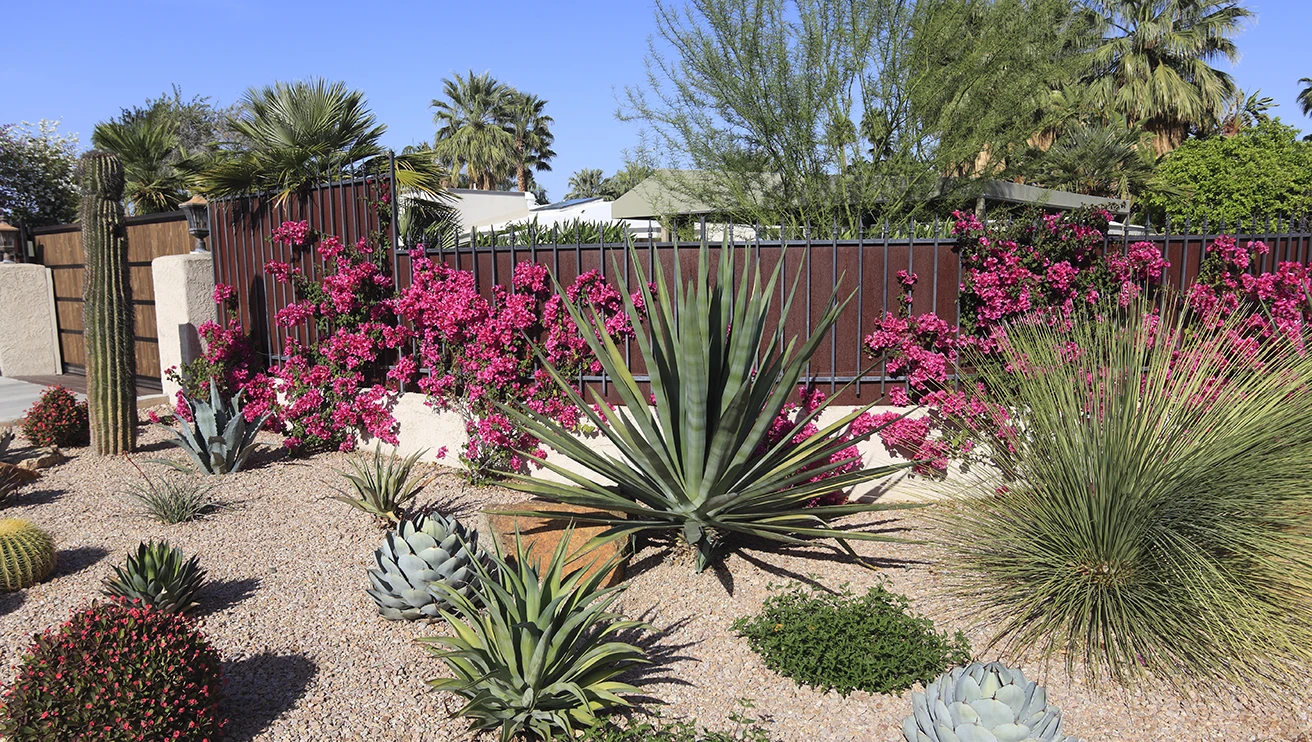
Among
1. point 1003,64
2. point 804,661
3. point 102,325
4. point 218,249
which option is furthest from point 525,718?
point 1003,64

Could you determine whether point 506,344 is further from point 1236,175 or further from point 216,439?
point 1236,175

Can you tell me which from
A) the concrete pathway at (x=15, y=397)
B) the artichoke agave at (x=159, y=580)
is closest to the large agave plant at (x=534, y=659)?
the artichoke agave at (x=159, y=580)

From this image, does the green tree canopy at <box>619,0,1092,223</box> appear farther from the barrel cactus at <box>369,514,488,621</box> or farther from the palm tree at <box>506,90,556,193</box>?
the palm tree at <box>506,90,556,193</box>

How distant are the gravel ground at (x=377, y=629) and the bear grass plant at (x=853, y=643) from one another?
0.07m

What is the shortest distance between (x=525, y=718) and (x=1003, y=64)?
9.89 meters

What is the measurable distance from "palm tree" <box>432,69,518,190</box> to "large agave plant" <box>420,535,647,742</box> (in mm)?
30744

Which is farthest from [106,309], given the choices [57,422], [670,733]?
[670,733]

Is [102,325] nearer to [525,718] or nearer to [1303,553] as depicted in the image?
[525,718]

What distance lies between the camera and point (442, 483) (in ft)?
21.8

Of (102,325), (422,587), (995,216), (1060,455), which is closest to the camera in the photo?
(1060,455)

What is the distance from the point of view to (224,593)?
184 inches

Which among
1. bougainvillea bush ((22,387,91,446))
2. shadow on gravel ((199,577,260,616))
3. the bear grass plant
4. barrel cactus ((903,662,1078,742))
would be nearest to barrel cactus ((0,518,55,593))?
shadow on gravel ((199,577,260,616))

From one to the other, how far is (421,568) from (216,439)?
→ 3.55 m

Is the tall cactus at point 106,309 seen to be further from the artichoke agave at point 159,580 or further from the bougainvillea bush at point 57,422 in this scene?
the artichoke agave at point 159,580
